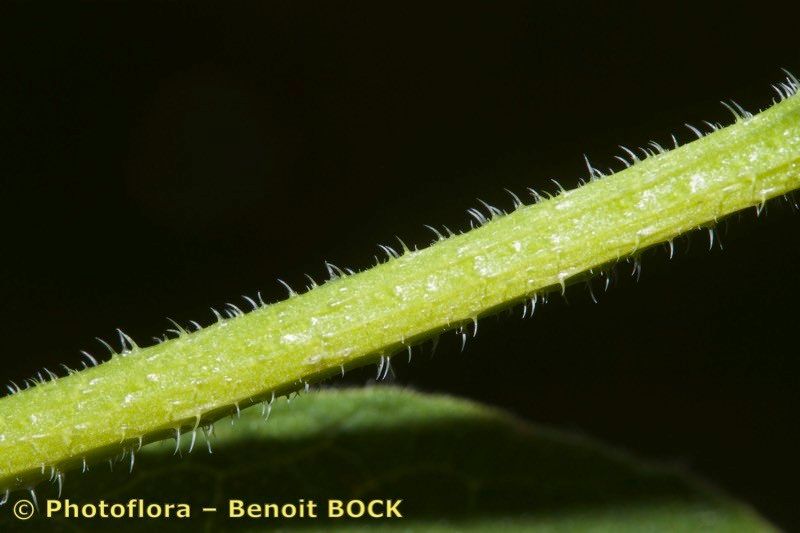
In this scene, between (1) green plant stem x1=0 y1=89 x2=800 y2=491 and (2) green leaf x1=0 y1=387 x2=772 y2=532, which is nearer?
(1) green plant stem x1=0 y1=89 x2=800 y2=491

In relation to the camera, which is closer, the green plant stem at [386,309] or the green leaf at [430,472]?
the green plant stem at [386,309]

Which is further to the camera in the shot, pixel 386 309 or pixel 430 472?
pixel 430 472

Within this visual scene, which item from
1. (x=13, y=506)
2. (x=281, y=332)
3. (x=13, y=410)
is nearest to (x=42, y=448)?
(x=13, y=410)
